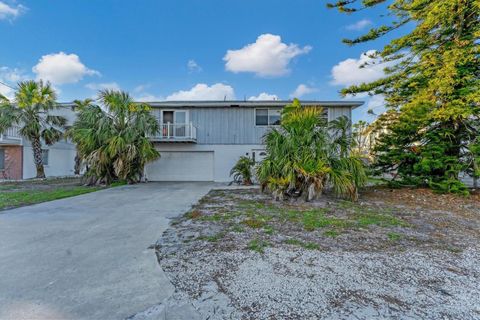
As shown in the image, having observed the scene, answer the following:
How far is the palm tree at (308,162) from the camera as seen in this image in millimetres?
6621

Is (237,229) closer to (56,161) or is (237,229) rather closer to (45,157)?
(45,157)

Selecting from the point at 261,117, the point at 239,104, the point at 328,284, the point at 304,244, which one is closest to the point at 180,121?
the point at 239,104

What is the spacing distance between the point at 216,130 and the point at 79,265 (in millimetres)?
11214

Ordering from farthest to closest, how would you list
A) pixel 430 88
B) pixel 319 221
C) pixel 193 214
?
pixel 430 88
pixel 193 214
pixel 319 221

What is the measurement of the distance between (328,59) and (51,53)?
16.6 m

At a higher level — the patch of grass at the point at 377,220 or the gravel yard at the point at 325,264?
the patch of grass at the point at 377,220

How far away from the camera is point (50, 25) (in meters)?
11.8

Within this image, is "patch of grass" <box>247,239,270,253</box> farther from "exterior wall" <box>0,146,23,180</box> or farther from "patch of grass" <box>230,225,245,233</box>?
"exterior wall" <box>0,146,23,180</box>

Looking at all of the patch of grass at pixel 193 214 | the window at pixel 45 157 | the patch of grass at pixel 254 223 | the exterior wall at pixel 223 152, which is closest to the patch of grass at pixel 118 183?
the exterior wall at pixel 223 152

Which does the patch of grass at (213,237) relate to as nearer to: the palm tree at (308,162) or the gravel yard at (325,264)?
the gravel yard at (325,264)

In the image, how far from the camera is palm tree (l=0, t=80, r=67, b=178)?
12617mm

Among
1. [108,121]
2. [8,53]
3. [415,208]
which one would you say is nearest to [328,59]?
[415,208]

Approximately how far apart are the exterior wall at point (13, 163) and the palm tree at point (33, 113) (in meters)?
1.38

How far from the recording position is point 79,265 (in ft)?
9.50
